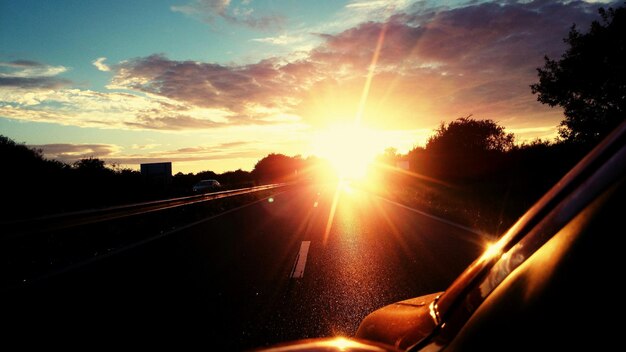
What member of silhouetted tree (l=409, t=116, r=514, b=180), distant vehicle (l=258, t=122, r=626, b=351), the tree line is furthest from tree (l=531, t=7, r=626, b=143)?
distant vehicle (l=258, t=122, r=626, b=351)

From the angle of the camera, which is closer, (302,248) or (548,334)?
(548,334)

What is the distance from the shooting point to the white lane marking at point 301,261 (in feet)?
22.4

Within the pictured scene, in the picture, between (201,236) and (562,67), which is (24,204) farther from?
(562,67)

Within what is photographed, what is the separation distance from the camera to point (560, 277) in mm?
950

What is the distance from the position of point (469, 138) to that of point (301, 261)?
75.2 meters

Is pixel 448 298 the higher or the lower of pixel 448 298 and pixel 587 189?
the lower

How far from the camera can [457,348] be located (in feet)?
4.05

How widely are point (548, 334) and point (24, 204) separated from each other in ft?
108

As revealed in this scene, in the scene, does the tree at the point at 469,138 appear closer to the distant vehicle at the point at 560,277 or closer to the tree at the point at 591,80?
the tree at the point at 591,80

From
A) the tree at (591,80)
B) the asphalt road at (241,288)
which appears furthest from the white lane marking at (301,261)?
the tree at (591,80)

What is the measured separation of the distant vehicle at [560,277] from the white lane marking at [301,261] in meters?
5.51

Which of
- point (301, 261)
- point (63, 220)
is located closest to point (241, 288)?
point (301, 261)

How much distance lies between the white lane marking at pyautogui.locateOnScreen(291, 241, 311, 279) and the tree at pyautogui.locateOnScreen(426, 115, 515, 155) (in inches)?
2668

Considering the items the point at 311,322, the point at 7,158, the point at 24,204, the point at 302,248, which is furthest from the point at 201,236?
the point at 7,158
